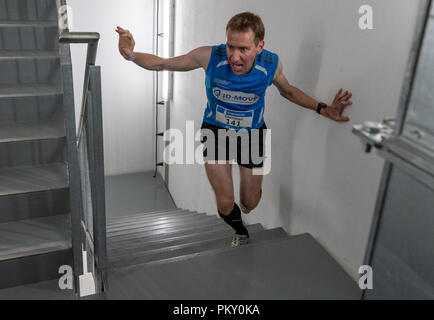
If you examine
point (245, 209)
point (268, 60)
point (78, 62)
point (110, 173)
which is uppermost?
point (268, 60)

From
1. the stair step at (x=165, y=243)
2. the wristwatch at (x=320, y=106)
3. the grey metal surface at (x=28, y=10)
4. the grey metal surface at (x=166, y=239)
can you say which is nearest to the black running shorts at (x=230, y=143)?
the wristwatch at (x=320, y=106)

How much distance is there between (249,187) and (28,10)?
72.2 inches

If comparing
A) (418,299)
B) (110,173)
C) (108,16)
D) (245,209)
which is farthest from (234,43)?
Result: (110,173)

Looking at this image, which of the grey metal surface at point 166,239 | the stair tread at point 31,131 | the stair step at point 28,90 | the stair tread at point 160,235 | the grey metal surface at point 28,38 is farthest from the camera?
the stair tread at point 160,235

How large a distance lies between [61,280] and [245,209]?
1279 mm

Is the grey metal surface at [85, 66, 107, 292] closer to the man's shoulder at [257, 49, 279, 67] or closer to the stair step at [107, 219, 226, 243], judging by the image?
the man's shoulder at [257, 49, 279, 67]

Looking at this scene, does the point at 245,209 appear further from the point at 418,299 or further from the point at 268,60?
the point at 418,299

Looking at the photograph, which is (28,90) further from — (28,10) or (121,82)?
(121,82)

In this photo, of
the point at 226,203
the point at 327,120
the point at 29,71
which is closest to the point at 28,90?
the point at 29,71

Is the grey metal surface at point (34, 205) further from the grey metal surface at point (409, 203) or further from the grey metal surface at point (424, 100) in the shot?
the grey metal surface at point (424, 100)

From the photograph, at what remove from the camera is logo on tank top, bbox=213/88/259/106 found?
2.27 metres

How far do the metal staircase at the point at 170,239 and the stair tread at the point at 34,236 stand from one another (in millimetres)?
315

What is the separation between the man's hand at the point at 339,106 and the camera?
6.56 ft

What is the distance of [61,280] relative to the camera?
1817 mm
